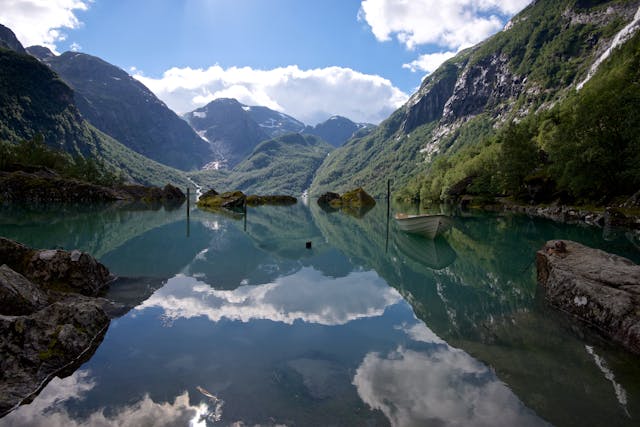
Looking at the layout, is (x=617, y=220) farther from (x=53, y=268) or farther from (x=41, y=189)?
(x=41, y=189)

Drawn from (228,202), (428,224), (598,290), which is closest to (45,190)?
(228,202)

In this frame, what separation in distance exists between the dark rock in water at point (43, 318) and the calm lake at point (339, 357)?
0.45 metres

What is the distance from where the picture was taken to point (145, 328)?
10805mm

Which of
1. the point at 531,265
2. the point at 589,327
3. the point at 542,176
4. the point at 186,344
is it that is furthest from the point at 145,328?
the point at 542,176

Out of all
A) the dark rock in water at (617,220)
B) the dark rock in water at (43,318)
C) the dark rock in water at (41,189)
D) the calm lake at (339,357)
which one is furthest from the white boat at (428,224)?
the dark rock in water at (41,189)

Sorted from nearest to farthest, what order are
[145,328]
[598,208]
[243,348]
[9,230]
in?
[243,348] → [145,328] → [9,230] → [598,208]

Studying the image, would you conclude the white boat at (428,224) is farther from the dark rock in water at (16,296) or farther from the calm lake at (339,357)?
the dark rock in water at (16,296)

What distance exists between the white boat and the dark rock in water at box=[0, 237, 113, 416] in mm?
24158

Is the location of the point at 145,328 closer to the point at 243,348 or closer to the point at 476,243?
the point at 243,348

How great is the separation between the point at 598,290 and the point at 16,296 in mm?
17933

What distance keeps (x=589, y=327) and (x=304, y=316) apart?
9339 mm

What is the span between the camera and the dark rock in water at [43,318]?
7.30 m

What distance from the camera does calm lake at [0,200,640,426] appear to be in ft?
21.9

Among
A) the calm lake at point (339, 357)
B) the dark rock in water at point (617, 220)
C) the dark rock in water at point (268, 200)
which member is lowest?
the dark rock in water at point (268, 200)
